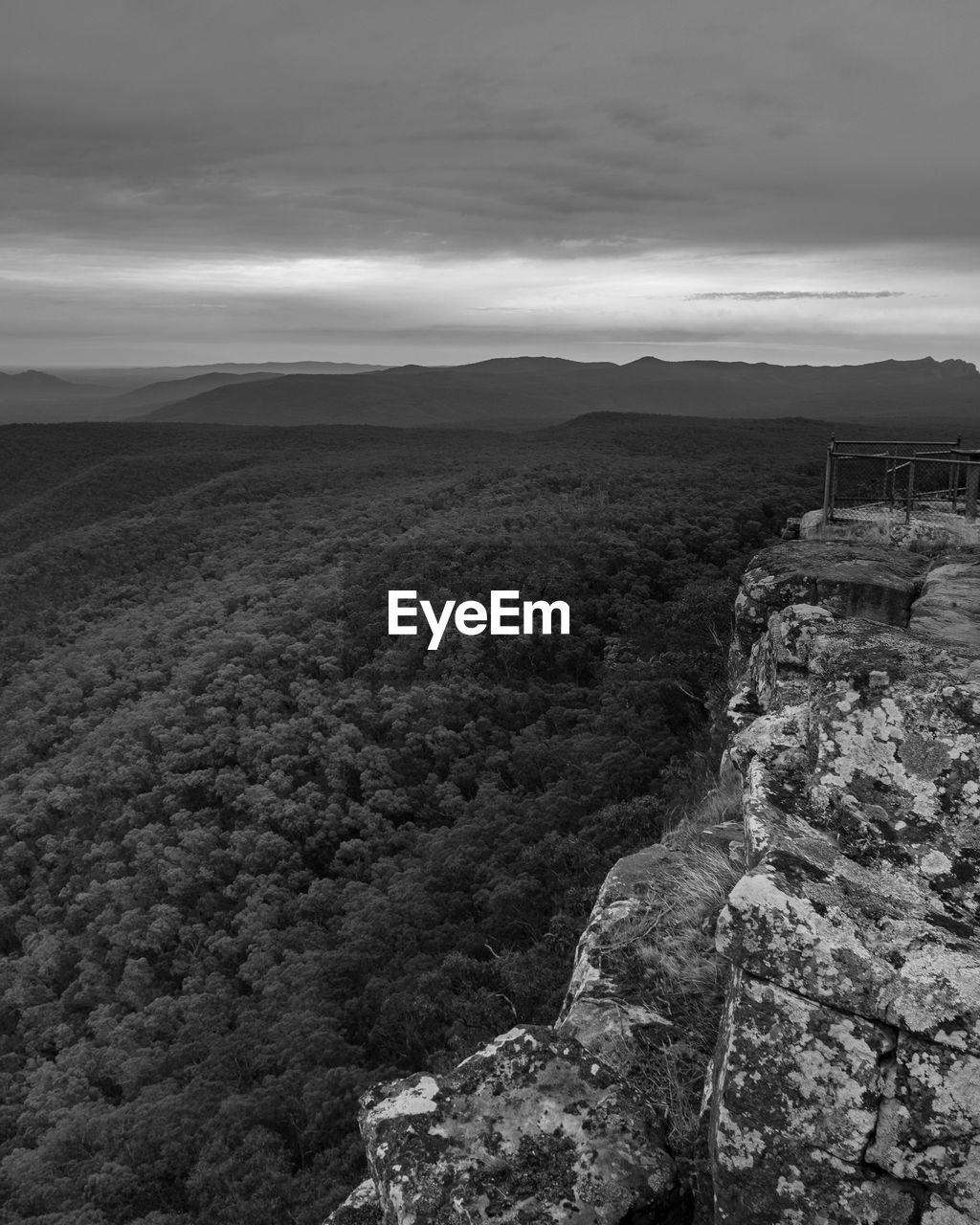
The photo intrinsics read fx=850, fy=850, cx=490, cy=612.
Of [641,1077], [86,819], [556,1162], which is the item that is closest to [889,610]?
[641,1077]

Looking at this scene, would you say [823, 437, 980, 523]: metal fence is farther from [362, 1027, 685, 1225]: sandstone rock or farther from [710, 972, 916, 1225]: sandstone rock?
[362, 1027, 685, 1225]: sandstone rock

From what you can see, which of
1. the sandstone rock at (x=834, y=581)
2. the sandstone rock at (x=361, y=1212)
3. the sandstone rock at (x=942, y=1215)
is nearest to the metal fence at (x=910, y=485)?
the sandstone rock at (x=834, y=581)

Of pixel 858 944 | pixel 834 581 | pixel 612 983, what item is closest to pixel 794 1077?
pixel 858 944

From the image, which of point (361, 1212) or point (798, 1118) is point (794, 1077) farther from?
point (361, 1212)

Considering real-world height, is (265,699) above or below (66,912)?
above

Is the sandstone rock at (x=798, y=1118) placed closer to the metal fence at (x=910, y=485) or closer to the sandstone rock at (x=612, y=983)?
the sandstone rock at (x=612, y=983)

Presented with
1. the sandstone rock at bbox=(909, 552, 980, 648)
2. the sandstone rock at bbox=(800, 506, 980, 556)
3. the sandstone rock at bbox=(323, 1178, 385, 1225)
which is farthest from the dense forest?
the sandstone rock at bbox=(323, 1178, 385, 1225)

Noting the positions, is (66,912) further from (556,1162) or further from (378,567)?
(556,1162)
